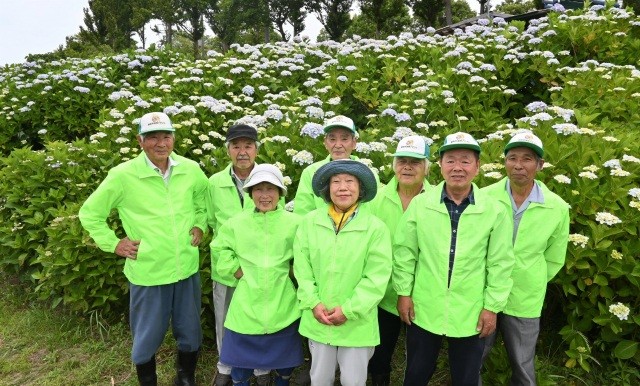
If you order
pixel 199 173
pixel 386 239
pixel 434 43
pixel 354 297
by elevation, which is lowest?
pixel 354 297

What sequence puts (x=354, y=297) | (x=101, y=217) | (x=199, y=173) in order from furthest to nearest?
1. (x=199, y=173)
2. (x=101, y=217)
3. (x=354, y=297)

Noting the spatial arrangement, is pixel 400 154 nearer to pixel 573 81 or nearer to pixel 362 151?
pixel 362 151

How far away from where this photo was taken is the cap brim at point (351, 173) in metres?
2.99

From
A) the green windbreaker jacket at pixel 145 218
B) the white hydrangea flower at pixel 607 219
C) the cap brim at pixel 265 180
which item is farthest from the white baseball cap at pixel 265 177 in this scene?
the white hydrangea flower at pixel 607 219

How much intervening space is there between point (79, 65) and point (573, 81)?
10.7 metres

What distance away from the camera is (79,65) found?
463 inches

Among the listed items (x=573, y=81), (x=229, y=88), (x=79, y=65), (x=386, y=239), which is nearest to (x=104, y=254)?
(x=386, y=239)

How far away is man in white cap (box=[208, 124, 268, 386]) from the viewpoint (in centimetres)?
366

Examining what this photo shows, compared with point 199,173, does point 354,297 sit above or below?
below

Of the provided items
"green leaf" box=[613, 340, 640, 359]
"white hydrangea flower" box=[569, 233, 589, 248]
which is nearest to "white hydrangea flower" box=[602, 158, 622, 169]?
"white hydrangea flower" box=[569, 233, 589, 248]

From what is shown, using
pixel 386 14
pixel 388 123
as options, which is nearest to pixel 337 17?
pixel 386 14

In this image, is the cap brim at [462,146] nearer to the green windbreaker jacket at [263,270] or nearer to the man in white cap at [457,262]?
the man in white cap at [457,262]

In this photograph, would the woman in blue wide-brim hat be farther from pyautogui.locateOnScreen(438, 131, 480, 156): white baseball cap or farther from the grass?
the grass

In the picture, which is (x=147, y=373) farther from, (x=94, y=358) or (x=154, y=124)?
(x=154, y=124)
